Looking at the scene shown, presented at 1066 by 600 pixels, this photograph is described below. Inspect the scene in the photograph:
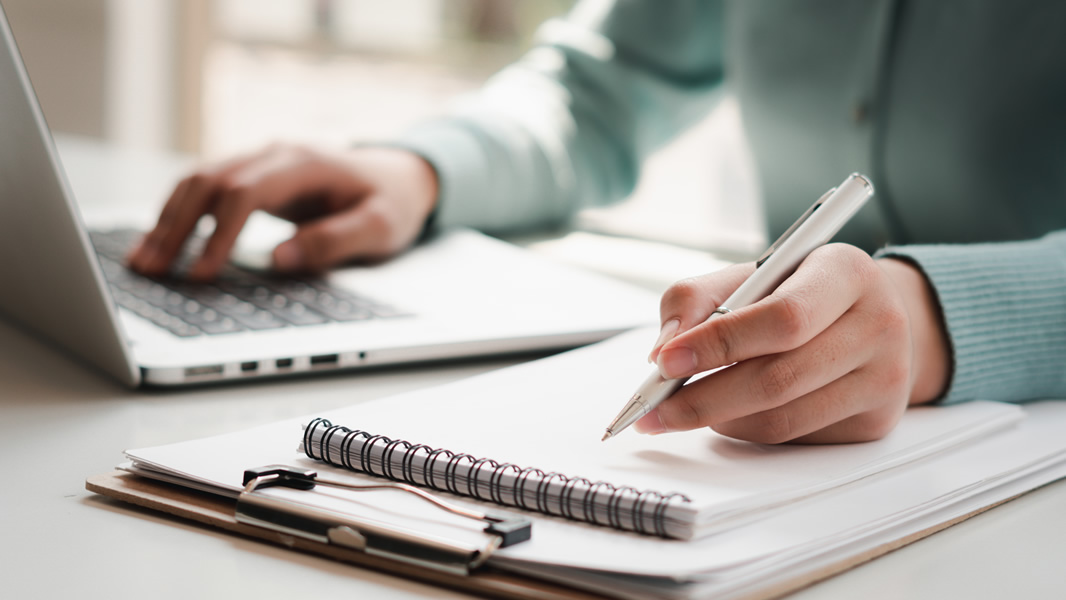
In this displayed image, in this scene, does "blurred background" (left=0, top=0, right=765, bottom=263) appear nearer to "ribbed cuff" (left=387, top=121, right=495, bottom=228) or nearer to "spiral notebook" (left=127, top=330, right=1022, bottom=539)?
"ribbed cuff" (left=387, top=121, right=495, bottom=228)

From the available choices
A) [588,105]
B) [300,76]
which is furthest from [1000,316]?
[300,76]

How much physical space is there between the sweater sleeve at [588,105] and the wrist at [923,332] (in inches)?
21.2

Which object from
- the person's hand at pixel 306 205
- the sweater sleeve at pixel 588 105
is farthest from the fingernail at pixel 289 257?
the sweater sleeve at pixel 588 105

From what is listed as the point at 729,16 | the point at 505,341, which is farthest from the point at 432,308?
the point at 729,16

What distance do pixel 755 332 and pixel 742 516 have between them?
73mm

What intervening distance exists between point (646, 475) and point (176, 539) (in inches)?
6.2

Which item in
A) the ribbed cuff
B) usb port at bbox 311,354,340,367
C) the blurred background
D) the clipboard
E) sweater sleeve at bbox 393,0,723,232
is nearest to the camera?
the clipboard

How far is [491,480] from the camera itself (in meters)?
0.30

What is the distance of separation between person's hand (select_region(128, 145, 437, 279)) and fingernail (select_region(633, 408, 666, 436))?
15.7 inches

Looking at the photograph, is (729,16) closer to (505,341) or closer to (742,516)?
(505,341)

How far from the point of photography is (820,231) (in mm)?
380

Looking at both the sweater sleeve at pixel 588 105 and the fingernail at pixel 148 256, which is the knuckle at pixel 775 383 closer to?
the fingernail at pixel 148 256

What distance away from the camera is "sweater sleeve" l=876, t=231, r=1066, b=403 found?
452mm

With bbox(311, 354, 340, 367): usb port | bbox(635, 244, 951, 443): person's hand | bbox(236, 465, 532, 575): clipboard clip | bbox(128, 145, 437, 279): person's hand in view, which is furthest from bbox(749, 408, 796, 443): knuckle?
bbox(128, 145, 437, 279): person's hand
